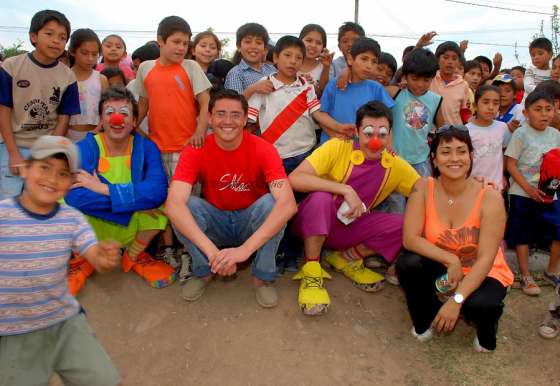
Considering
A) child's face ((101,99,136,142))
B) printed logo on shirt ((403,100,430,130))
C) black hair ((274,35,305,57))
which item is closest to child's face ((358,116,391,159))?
printed logo on shirt ((403,100,430,130))

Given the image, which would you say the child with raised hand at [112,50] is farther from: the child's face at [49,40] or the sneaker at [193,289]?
the sneaker at [193,289]

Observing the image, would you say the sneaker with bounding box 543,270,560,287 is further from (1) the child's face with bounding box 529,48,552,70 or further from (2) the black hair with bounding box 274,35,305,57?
(1) the child's face with bounding box 529,48,552,70

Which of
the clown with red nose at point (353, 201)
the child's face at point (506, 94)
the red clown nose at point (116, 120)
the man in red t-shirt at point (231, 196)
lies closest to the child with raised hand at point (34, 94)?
the red clown nose at point (116, 120)

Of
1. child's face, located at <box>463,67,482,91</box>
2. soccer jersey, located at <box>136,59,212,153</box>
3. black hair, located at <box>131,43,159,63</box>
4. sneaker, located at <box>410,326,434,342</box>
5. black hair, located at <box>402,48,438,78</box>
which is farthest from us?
child's face, located at <box>463,67,482,91</box>

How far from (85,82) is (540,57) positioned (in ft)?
18.5

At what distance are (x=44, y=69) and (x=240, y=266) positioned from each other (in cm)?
238

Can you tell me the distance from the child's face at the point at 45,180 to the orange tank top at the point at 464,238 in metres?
2.36

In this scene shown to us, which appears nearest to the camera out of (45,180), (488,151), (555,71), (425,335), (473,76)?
(45,180)

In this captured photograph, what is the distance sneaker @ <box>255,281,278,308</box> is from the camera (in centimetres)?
346

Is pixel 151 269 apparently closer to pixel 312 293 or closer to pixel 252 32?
pixel 312 293

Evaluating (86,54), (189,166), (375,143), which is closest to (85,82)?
(86,54)

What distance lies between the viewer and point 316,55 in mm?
4766

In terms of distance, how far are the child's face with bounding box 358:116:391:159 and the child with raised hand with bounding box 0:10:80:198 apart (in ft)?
8.45

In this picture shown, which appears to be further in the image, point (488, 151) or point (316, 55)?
point (316, 55)
